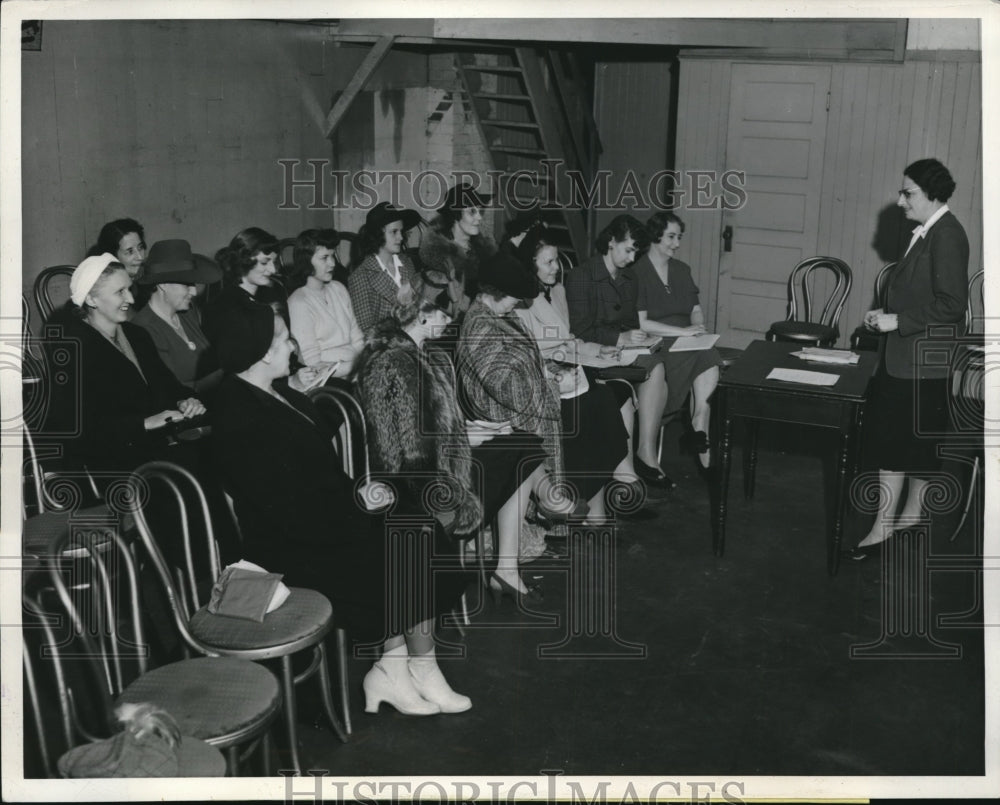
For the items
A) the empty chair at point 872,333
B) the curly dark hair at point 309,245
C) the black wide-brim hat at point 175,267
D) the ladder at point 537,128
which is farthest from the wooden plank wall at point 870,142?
the black wide-brim hat at point 175,267

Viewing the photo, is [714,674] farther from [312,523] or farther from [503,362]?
[312,523]

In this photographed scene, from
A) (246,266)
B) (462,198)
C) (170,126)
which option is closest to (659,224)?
(462,198)

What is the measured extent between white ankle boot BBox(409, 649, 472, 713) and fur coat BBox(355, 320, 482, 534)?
60 cm

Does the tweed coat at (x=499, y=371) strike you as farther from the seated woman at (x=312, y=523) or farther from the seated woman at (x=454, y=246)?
the seated woman at (x=454, y=246)

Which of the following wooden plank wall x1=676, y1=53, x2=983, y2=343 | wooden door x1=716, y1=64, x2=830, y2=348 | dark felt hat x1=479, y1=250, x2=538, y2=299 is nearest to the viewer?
dark felt hat x1=479, y1=250, x2=538, y2=299

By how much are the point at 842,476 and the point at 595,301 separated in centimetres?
181

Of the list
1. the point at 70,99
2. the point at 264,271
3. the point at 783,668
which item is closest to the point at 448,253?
the point at 264,271

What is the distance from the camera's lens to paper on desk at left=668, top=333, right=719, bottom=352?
6.05m

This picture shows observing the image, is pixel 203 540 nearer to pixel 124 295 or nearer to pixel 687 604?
pixel 124 295

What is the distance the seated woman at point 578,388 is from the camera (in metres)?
5.31

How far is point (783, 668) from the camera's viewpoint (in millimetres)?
4320

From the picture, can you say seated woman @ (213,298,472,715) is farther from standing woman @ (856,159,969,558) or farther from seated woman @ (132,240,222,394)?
standing woman @ (856,159,969,558)

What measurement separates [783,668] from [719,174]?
4737mm

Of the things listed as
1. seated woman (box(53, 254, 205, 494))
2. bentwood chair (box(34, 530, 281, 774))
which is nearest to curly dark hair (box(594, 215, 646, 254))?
seated woman (box(53, 254, 205, 494))
